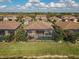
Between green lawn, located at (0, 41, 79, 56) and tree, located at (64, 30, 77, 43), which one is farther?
tree, located at (64, 30, 77, 43)

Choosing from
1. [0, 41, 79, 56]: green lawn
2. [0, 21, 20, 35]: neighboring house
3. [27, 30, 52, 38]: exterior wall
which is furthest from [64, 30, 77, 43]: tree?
[0, 21, 20, 35]: neighboring house

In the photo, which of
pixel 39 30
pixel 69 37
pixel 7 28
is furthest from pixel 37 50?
pixel 7 28

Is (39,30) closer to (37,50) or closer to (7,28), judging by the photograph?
(7,28)

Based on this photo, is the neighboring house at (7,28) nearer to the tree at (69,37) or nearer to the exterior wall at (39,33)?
the exterior wall at (39,33)

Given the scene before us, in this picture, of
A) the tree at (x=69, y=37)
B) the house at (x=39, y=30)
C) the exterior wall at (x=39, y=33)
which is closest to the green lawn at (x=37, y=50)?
the tree at (x=69, y=37)

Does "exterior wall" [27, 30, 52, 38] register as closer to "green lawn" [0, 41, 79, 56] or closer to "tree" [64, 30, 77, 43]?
"tree" [64, 30, 77, 43]

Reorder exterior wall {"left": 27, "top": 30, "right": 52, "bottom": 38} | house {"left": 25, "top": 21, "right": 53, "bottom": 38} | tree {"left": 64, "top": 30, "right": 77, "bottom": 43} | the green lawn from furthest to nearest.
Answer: house {"left": 25, "top": 21, "right": 53, "bottom": 38} < exterior wall {"left": 27, "top": 30, "right": 52, "bottom": 38} < tree {"left": 64, "top": 30, "right": 77, "bottom": 43} < the green lawn

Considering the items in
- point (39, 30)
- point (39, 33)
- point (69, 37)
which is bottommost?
point (39, 33)

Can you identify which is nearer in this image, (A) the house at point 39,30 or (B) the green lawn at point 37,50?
(B) the green lawn at point 37,50

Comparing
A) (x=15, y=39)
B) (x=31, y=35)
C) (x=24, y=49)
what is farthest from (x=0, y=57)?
(x=31, y=35)

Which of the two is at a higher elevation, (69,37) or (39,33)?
(69,37)

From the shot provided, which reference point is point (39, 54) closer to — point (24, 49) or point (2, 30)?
point (24, 49)

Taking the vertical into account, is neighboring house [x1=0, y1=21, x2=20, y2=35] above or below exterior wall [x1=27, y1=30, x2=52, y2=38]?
above
